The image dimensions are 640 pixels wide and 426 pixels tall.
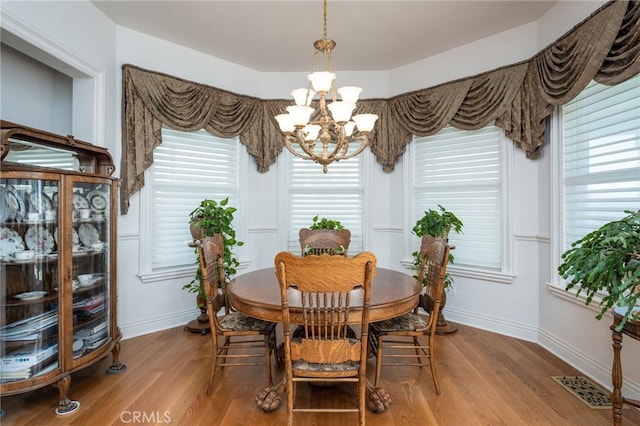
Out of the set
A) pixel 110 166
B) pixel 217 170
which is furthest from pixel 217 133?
pixel 110 166

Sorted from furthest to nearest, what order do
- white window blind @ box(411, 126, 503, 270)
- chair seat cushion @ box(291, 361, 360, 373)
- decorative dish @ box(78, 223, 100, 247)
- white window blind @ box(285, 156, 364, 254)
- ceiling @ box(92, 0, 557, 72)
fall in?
1. white window blind @ box(285, 156, 364, 254)
2. white window blind @ box(411, 126, 503, 270)
3. ceiling @ box(92, 0, 557, 72)
4. decorative dish @ box(78, 223, 100, 247)
5. chair seat cushion @ box(291, 361, 360, 373)

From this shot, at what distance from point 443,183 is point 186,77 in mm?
3060

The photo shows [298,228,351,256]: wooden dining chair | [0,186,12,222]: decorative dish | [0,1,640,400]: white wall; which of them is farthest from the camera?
[298,228,351,256]: wooden dining chair

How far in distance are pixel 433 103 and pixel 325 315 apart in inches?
111

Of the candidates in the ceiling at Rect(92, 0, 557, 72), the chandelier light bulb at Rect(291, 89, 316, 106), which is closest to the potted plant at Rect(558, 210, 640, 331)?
the chandelier light bulb at Rect(291, 89, 316, 106)

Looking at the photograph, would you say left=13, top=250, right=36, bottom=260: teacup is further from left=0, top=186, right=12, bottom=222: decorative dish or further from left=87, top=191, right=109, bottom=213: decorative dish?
left=87, top=191, right=109, bottom=213: decorative dish

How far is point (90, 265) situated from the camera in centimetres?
234

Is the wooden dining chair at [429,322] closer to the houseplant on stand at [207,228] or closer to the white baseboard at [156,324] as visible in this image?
the houseplant on stand at [207,228]

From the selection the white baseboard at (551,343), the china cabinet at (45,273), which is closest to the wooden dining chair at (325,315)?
the china cabinet at (45,273)

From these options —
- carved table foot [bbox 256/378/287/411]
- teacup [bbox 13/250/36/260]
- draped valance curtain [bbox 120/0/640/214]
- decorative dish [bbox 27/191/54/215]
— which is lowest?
carved table foot [bbox 256/378/287/411]

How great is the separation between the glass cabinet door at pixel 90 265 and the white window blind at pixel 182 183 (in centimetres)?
98

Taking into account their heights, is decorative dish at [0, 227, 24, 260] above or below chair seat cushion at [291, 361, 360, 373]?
above

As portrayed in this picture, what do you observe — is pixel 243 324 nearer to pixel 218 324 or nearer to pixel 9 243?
pixel 218 324

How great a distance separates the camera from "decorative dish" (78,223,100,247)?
228cm
